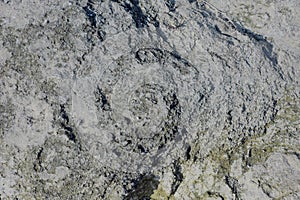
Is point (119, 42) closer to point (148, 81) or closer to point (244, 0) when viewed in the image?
point (148, 81)

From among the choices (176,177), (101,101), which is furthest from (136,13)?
(176,177)

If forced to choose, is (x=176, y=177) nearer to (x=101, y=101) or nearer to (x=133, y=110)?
(x=133, y=110)

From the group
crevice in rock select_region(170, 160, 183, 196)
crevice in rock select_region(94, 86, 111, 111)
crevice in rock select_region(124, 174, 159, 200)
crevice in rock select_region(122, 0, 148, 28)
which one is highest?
crevice in rock select_region(122, 0, 148, 28)

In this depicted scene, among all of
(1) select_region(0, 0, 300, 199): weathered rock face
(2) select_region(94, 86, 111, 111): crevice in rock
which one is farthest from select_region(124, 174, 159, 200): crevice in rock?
(2) select_region(94, 86, 111, 111): crevice in rock

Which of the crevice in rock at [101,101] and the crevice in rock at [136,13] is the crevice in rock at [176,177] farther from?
the crevice in rock at [136,13]

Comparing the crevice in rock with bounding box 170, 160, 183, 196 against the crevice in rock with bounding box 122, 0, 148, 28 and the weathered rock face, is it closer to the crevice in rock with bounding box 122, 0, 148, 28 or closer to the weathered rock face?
the weathered rock face

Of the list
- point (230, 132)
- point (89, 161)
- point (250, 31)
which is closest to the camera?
point (89, 161)

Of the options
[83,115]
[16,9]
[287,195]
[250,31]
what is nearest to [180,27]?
[250,31]

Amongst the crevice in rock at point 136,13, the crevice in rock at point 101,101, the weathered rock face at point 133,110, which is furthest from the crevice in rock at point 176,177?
the crevice in rock at point 136,13
